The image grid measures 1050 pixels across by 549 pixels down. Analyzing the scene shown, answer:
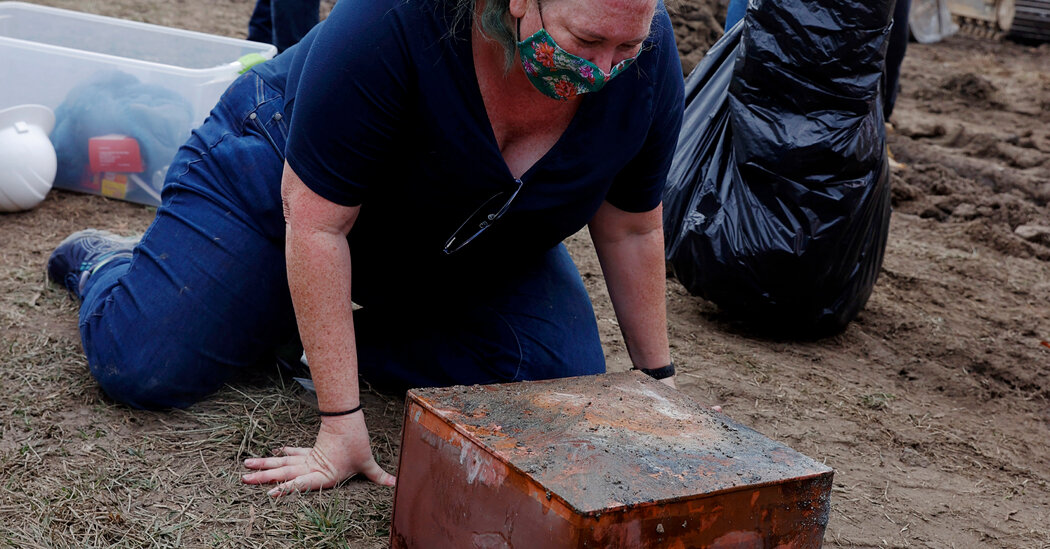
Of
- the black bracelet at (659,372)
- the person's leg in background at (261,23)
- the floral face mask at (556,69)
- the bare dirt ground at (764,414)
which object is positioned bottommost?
the bare dirt ground at (764,414)

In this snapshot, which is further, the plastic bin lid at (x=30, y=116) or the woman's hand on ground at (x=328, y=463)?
the plastic bin lid at (x=30, y=116)

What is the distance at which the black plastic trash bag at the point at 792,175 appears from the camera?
2479mm

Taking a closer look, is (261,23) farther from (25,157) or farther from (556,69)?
(556,69)

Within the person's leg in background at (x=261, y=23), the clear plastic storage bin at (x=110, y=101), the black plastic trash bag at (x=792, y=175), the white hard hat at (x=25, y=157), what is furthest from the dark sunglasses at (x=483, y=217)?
the person's leg in background at (x=261, y=23)

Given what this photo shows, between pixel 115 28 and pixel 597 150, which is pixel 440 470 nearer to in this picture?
pixel 597 150

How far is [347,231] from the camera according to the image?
1.58 m

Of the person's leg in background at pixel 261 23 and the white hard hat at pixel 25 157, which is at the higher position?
the person's leg in background at pixel 261 23

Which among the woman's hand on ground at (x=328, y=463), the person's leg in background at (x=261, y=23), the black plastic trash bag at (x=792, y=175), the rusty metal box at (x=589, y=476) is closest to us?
the rusty metal box at (x=589, y=476)

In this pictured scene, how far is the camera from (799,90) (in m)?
2.53

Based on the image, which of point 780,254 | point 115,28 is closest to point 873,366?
point 780,254

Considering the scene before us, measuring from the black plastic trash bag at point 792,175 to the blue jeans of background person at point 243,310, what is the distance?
0.72 meters

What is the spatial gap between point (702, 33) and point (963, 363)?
117 inches

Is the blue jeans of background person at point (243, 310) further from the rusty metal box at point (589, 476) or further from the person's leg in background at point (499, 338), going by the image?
the rusty metal box at point (589, 476)

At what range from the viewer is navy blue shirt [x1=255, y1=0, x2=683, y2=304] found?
1.46m
